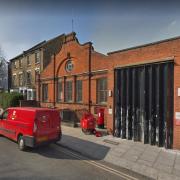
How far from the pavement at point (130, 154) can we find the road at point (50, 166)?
616 millimetres

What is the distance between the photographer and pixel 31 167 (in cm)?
661

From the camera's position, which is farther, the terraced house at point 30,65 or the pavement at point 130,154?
the terraced house at point 30,65

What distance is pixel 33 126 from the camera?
830 centimetres

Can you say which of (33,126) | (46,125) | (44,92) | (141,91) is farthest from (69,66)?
(33,126)

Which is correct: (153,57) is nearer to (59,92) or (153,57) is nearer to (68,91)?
(68,91)

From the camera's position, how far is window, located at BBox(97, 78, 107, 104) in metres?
14.9

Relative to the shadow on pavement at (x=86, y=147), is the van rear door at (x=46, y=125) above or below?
above

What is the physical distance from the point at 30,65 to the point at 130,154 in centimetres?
2628

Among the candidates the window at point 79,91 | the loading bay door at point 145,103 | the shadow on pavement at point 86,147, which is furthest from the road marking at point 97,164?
the window at point 79,91

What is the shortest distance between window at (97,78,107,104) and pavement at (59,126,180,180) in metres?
4.01

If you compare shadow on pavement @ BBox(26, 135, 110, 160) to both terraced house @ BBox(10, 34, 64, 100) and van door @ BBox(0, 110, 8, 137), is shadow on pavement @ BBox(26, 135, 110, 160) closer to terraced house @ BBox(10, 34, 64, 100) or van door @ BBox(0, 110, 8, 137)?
van door @ BBox(0, 110, 8, 137)

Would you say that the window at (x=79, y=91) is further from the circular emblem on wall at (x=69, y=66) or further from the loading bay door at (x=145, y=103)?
the loading bay door at (x=145, y=103)

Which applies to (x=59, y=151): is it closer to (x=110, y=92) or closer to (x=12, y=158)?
(x=12, y=158)

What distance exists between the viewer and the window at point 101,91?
1489 cm
